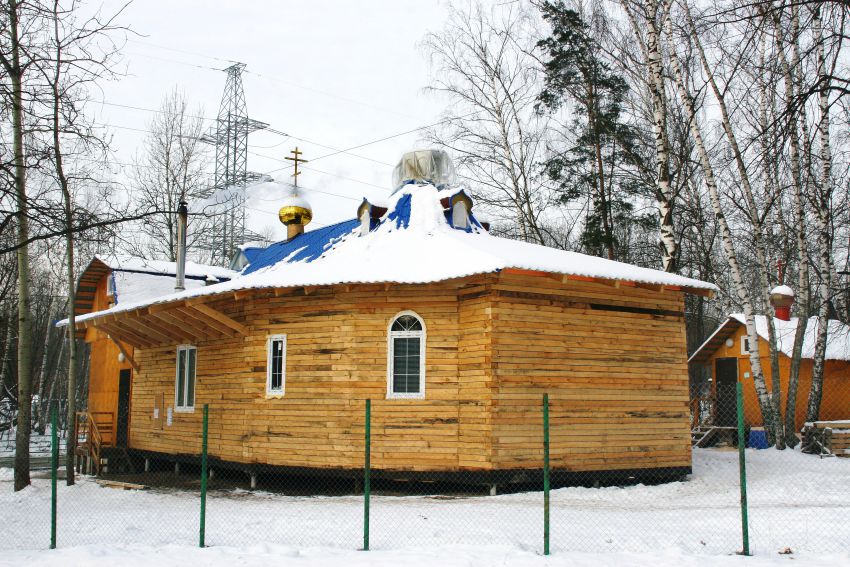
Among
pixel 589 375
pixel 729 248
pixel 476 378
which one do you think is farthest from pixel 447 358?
pixel 729 248

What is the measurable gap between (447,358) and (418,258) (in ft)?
6.15

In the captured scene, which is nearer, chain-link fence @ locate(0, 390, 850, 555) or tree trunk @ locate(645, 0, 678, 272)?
chain-link fence @ locate(0, 390, 850, 555)

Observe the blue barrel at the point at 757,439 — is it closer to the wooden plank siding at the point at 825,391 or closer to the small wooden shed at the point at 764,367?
the wooden plank siding at the point at 825,391

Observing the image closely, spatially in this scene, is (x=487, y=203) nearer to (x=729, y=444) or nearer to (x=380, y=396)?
(x=729, y=444)

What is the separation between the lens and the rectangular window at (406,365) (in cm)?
1371

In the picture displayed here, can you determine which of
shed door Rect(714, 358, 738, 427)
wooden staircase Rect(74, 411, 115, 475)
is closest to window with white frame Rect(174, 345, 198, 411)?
wooden staircase Rect(74, 411, 115, 475)

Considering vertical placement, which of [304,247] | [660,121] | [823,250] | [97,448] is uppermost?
[660,121]

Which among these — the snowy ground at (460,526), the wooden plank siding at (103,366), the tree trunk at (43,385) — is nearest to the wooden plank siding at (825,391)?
the snowy ground at (460,526)

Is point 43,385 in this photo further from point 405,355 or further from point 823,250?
point 823,250

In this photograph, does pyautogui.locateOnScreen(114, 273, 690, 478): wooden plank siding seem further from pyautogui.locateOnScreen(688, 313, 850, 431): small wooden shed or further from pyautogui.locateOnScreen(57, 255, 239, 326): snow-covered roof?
pyautogui.locateOnScreen(688, 313, 850, 431): small wooden shed

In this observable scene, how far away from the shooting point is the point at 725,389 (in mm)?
25328

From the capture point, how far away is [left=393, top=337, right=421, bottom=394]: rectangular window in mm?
13711

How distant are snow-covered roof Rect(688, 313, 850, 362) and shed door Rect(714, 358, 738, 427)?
609 millimetres

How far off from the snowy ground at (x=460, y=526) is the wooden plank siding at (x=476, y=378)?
2.65 ft
